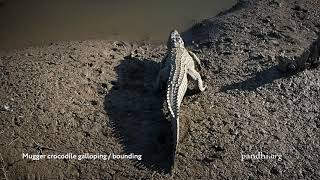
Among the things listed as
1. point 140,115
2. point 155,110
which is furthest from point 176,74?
point 140,115

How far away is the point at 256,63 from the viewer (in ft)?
21.6

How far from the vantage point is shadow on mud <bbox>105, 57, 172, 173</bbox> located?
5.33 m

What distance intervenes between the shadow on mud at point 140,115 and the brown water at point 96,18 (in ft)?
3.54

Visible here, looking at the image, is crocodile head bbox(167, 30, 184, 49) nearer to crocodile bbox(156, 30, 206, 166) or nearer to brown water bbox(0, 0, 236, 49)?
crocodile bbox(156, 30, 206, 166)

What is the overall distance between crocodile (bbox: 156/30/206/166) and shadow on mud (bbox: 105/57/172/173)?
0.71 feet

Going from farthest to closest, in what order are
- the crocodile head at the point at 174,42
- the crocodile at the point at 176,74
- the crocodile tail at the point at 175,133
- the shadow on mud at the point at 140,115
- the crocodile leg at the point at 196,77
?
the crocodile head at the point at 174,42, the crocodile leg at the point at 196,77, the crocodile at the point at 176,74, the shadow on mud at the point at 140,115, the crocodile tail at the point at 175,133

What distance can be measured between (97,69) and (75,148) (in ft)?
4.84

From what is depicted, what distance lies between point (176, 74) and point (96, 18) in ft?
8.09

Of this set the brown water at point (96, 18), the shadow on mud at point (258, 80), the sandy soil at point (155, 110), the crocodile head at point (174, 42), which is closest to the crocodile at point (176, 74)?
the crocodile head at point (174, 42)

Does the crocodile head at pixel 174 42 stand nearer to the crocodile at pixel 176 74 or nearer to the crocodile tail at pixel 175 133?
the crocodile at pixel 176 74

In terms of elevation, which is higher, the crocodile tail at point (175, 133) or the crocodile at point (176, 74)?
the crocodile at point (176, 74)

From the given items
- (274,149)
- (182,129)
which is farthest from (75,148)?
(274,149)

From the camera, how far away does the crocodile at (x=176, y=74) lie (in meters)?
5.56

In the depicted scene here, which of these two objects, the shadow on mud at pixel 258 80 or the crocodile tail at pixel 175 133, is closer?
the crocodile tail at pixel 175 133
